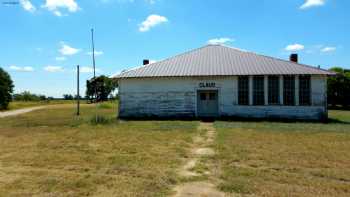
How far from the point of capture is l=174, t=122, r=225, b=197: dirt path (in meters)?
5.44

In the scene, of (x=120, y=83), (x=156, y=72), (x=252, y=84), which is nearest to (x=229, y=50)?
(x=252, y=84)

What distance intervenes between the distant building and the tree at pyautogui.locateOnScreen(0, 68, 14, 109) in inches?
1218

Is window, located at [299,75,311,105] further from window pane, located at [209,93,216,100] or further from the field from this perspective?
the field

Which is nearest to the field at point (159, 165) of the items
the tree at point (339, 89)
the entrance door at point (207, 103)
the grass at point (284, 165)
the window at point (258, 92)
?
the grass at point (284, 165)

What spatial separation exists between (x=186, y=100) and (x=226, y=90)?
2.88 meters

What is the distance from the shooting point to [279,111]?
20750 mm

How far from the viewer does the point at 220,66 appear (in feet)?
73.2

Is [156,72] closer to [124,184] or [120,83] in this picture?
[120,83]

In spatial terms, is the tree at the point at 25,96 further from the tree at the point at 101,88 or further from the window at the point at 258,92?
the window at the point at 258,92

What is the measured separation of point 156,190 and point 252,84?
16771mm

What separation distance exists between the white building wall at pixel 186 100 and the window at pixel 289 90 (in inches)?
16.2

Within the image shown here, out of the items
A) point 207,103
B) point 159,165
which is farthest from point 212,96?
point 159,165

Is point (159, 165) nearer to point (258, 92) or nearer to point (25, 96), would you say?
point (258, 92)

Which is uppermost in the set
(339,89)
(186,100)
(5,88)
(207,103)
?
(5,88)
